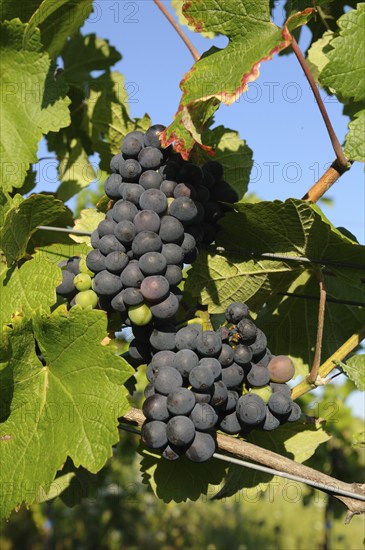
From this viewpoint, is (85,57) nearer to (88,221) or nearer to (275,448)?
(88,221)

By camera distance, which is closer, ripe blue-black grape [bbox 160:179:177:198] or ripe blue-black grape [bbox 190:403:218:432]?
ripe blue-black grape [bbox 190:403:218:432]

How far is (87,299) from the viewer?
1.51 m

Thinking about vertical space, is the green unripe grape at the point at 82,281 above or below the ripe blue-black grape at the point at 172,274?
below

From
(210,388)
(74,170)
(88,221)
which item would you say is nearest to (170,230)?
(210,388)

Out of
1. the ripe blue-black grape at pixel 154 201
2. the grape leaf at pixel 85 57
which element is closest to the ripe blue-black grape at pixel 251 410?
the ripe blue-black grape at pixel 154 201

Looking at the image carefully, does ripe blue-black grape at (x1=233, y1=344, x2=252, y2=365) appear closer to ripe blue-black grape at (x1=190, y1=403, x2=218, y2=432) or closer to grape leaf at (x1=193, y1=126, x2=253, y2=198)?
ripe blue-black grape at (x1=190, y1=403, x2=218, y2=432)

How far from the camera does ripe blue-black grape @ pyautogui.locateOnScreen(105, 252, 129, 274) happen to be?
142cm

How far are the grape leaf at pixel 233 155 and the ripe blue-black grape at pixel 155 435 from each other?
0.96 meters

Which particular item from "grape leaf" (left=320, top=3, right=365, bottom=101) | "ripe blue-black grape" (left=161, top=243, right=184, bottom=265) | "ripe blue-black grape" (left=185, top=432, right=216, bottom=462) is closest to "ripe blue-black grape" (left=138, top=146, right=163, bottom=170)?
"ripe blue-black grape" (left=161, top=243, right=184, bottom=265)

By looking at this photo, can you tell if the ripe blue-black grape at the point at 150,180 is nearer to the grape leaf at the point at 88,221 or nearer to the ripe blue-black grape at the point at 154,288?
the ripe blue-black grape at the point at 154,288

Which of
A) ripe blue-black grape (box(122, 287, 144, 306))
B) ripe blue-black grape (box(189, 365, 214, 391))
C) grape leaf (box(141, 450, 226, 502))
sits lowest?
grape leaf (box(141, 450, 226, 502))

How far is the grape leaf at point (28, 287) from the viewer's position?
5.06 ft

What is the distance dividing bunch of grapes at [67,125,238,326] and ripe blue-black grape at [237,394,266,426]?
0.83 feet

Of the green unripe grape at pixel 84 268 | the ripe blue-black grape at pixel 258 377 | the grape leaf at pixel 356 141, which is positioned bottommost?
the ripe blue-black grape at pixel 258 377
